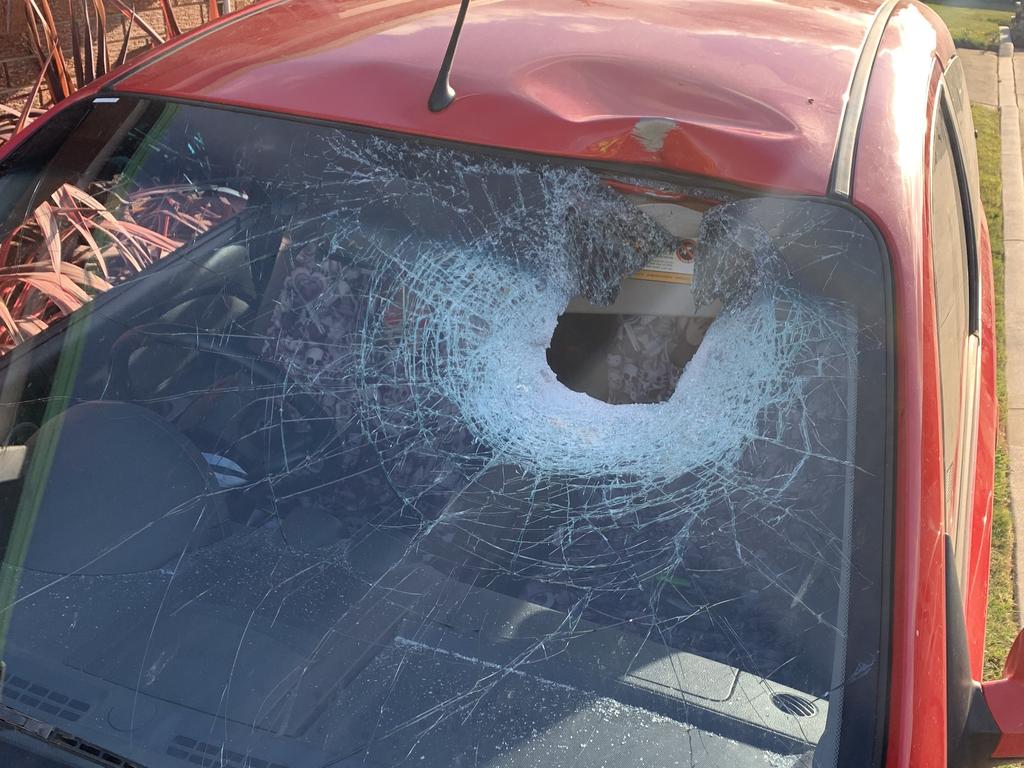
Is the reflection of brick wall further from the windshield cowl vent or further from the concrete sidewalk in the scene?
the concrete sidewalk

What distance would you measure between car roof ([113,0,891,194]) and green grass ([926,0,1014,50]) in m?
7.80

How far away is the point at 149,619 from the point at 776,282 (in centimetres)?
118

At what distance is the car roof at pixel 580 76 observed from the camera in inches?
62.2

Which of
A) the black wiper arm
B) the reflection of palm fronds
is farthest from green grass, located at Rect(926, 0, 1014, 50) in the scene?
the black wiper arm

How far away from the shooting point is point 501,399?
1.84m

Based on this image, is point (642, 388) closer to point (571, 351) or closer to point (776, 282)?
point (571, 351)

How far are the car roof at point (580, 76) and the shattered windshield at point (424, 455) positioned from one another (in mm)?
58

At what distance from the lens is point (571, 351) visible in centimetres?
Answer: 195

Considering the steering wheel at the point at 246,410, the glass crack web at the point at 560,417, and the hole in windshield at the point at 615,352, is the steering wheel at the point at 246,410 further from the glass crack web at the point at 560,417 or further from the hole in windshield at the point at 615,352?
the hole in windshield at the point at 615,352

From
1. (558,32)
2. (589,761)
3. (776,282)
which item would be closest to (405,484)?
(589,761)

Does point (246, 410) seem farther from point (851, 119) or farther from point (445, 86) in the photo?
point (851, 119)

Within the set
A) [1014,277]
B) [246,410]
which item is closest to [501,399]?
[246,410]

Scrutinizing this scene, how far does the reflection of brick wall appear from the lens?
472 cm

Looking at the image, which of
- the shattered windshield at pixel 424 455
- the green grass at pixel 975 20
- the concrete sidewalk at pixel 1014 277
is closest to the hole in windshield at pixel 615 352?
the shattered windshield at pixel 424 455
